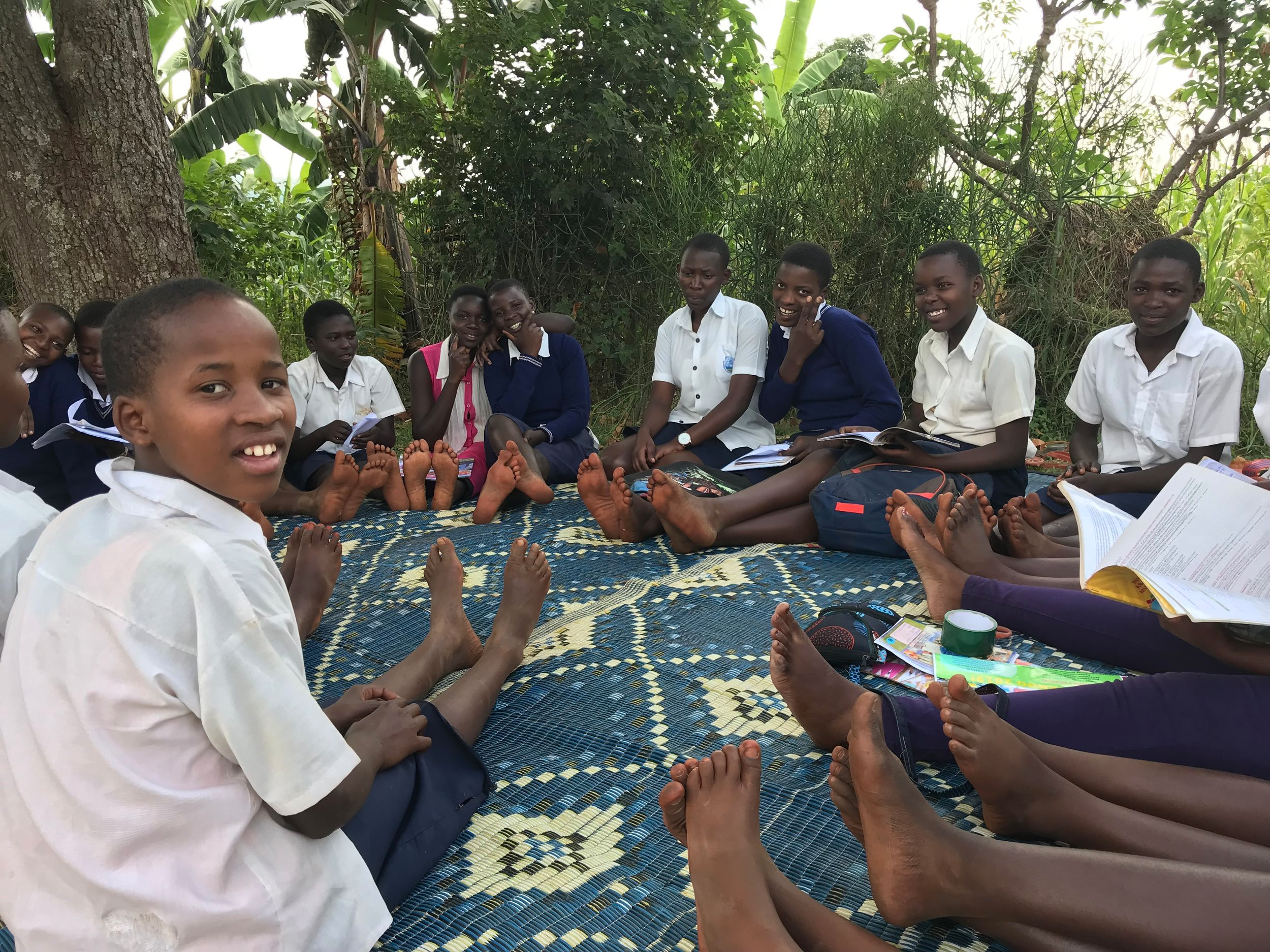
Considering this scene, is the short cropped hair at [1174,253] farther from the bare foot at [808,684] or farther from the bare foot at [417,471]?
the bare foot at [417,471]

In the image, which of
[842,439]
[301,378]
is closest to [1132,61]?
[842,439]

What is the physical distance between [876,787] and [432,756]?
2.74 feet

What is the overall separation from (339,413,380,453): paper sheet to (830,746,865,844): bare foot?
3067 millimetres

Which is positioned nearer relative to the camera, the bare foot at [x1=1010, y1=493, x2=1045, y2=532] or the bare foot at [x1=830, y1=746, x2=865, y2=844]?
the bare foot at [x1=830, y1=746, x2=865, y2=844]

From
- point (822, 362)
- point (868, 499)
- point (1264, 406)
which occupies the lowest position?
point (868, 499)

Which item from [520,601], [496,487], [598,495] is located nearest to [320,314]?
[496,487]

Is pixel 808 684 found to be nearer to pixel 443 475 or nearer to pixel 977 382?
pixel 977 382

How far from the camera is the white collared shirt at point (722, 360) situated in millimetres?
3924

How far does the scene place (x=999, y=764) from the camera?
1379 millimetres

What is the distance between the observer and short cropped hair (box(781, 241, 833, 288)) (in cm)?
360

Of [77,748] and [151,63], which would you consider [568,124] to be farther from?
[77,748]

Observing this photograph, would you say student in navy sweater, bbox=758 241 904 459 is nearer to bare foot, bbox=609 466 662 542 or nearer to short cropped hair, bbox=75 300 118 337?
bare foot, bbox=609 466 662 542

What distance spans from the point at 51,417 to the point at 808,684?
3.07m

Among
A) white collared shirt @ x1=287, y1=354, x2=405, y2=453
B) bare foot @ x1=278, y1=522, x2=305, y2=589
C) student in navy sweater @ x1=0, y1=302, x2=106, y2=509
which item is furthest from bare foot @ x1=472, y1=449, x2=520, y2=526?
student in navy sweater @ x1=0, y1=302, x2=106, y2=509
